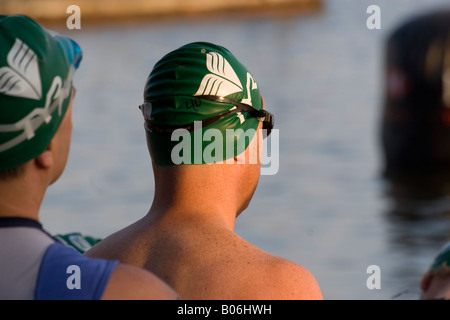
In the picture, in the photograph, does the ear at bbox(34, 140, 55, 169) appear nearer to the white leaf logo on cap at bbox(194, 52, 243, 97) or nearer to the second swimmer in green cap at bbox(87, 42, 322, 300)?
the second swimmer in green cap at bbox(87, 42, 322, 300)

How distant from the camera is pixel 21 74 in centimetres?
229

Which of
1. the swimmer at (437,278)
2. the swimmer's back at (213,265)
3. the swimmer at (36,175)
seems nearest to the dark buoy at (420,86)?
the swimmer at (437,278)

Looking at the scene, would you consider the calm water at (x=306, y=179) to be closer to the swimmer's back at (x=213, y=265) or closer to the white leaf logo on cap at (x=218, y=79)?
the white leaf logo on cap at (x=218, y=79)

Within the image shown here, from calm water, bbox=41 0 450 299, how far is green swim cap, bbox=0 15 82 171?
716 centimetres

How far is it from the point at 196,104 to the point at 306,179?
42.0 ft

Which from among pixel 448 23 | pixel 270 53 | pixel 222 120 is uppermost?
pixel 270 53

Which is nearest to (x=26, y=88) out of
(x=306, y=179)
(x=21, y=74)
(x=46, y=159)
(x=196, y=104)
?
(x=21, y=74)

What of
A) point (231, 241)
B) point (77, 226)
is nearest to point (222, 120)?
point (231, 241)

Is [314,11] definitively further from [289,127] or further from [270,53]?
[289,127]

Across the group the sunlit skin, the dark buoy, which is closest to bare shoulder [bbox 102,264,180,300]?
the sunlit skin

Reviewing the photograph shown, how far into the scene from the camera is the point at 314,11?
181 ft

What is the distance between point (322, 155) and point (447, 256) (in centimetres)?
1457

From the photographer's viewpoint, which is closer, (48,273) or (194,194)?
(48,273)

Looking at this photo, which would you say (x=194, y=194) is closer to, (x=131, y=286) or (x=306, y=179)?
(x=131, y=286)
